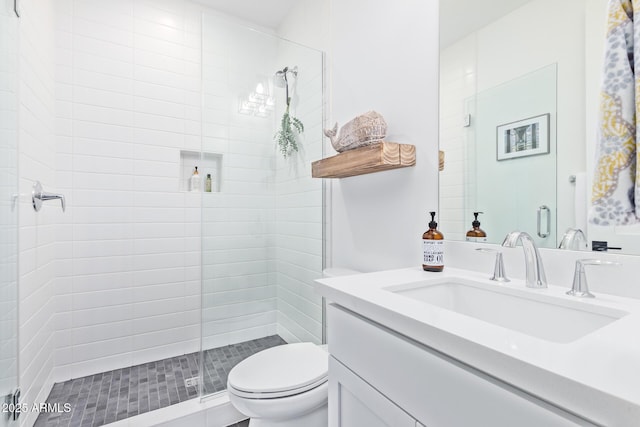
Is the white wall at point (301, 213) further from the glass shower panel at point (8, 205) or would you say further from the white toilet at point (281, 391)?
the glass shower panel at point (8, 205)

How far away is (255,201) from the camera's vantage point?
1823mm

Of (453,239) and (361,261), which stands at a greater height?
(453,239)

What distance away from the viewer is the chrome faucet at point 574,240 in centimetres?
81

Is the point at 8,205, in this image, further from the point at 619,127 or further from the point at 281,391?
the point at 619,127

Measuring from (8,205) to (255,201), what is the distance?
104 centimetres

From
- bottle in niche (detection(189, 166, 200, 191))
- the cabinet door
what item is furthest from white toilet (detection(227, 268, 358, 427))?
bottle in niche (detection(189, 166, 200, 191))

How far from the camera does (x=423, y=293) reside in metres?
0.94

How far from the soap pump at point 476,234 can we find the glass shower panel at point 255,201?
100 centimetres

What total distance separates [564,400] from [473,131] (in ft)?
3.06

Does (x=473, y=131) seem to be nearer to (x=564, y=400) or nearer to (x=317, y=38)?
(x=564, y=400)

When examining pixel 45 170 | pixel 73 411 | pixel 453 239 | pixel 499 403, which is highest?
pixel 45 170

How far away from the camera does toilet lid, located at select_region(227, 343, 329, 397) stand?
3.82 ft

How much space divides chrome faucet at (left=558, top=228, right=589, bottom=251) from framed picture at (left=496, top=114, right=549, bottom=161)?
0.79 feet

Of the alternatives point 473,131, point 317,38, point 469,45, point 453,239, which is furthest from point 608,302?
point 317,38
